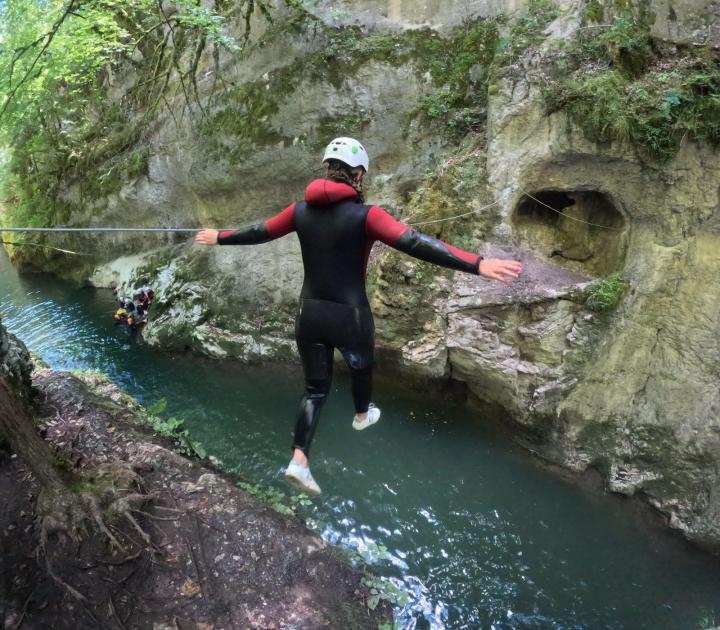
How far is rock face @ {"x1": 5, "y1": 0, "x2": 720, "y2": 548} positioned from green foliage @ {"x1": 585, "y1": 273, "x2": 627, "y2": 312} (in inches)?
3.5

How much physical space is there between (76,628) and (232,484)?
6.35 ft

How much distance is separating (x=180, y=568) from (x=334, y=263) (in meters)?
3.07

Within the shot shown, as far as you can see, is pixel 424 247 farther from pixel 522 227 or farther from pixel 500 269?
pixel 522 227

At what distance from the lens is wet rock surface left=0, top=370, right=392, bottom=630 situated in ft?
12.2

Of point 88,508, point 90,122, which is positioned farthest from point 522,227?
point 90,122

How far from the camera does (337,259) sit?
3.43 m

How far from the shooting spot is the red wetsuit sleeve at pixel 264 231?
3541 millimetres

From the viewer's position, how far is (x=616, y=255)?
238 inches

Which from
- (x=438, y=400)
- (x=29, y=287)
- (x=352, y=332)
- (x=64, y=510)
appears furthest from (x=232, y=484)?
(x=29, y=287)

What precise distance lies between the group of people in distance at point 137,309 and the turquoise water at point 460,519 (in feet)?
11.0

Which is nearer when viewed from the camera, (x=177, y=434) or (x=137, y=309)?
(x=177, y=434)

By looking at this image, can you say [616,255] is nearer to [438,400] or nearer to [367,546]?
[438,400]

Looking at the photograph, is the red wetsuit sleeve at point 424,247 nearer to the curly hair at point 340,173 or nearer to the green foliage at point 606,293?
the curly hair at point 340,173

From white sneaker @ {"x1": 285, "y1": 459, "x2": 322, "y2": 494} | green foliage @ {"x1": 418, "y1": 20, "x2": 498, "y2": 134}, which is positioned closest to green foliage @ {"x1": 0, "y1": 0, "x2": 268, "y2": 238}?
green foliage @ {"x1": 418, "y1": 20, "x2": 498, "y2": 134}
